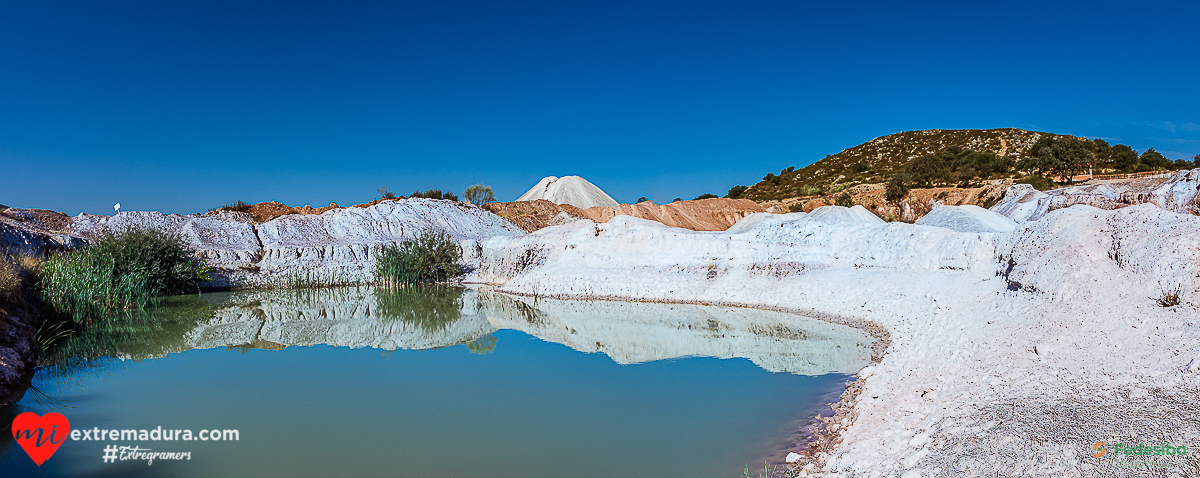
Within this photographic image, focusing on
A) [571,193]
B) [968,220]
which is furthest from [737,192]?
[968,220]

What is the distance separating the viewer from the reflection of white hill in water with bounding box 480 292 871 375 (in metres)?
9.95

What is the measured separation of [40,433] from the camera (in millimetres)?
6172

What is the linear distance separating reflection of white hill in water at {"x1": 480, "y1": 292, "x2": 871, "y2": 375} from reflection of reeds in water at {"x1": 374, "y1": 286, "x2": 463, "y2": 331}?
113 cm

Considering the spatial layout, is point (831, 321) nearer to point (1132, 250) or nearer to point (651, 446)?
point (1132, 250)

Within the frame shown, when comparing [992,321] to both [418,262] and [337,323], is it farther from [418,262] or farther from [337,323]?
[418,262]

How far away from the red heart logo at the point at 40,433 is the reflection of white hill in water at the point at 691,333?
6.83 metres

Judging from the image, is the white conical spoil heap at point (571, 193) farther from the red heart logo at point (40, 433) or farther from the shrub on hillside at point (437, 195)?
the red heart logo at point (40, 433)

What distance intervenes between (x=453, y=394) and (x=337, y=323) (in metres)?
7.51

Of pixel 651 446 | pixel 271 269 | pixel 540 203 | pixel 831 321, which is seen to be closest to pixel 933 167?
pixel 540 203

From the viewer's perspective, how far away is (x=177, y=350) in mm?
10719

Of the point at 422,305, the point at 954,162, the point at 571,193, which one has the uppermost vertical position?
the point at 954,162

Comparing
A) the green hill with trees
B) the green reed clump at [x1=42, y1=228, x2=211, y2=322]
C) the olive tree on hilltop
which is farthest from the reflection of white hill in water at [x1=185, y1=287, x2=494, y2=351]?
the olive tree on hilltop

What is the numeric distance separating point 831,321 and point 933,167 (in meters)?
35.0

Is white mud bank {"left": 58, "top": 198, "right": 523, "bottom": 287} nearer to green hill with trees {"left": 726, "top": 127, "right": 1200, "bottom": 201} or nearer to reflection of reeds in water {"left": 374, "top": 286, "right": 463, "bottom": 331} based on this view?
reflection of reeds in water {"left": 374, "top": 286, "right": 463, "bottom": 331}
